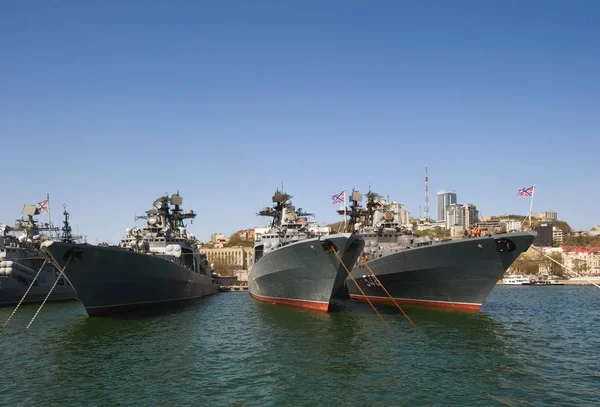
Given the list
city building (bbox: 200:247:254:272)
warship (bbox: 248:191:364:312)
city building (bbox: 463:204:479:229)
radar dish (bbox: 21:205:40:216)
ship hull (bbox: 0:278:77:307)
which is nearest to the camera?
warship (bbox: 248:191:364:312)

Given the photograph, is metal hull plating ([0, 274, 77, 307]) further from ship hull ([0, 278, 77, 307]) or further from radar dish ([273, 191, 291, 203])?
radar dish ([273, 191, 291, 203])

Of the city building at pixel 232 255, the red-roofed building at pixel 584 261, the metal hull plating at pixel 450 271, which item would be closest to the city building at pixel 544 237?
the red-roofed building at pixel 584 261

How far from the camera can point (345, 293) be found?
52.0 meters

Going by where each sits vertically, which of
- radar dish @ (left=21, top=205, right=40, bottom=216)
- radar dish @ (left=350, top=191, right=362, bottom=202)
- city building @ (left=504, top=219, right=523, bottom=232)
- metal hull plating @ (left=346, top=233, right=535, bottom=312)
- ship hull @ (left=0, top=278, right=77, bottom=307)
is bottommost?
ship hull @ (left=0, top=278, right=77, bottom=307)

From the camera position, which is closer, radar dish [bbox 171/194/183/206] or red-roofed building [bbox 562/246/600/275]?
radar dish [bbox 171/194/183/206]

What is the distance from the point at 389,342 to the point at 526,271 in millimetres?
121763

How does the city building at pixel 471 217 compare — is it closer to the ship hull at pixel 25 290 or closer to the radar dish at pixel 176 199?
the radar dish at pixel 176 199

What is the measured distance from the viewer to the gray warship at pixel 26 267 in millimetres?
42969

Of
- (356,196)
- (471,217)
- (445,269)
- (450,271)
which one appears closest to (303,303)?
(445,269)

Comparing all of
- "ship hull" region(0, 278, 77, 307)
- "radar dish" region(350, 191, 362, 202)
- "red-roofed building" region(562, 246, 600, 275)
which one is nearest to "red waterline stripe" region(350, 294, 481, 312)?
"radar dish" region(350, 191, 362, 202)

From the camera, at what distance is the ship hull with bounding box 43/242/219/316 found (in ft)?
97.6

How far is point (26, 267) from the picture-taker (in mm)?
45906

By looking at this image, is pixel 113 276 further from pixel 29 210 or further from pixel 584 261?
pixel 584 261

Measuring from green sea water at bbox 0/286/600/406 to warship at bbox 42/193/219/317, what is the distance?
1.81m
